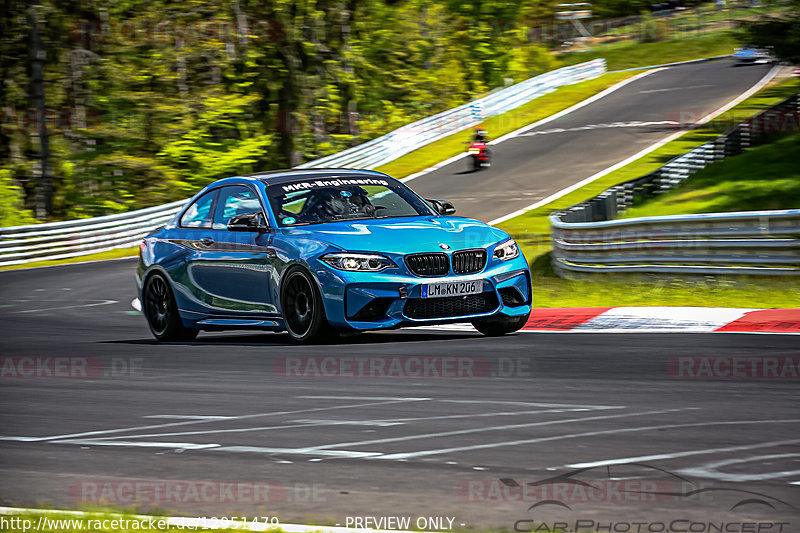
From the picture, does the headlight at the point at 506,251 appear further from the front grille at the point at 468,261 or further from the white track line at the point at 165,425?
the white track line at the point at 165,425

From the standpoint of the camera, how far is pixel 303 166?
140ft

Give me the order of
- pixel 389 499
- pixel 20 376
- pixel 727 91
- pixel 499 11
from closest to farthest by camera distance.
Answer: pixel 389 499
pixel 20 376
pixel 727 91
pixel 499 11

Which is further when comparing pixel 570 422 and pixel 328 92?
pixel 328 92

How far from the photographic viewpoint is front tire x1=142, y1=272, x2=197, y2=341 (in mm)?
Result: 12102

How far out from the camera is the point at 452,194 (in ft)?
112

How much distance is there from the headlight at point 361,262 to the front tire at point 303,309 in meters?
0.30

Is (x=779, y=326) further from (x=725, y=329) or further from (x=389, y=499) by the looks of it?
(x=389, y=499)

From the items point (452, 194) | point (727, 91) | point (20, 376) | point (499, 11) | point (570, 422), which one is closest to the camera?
point (570, 422)

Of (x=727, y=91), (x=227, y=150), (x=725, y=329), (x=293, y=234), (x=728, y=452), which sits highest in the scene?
(x=728, y=452)

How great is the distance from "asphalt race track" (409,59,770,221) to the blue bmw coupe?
18055 mm

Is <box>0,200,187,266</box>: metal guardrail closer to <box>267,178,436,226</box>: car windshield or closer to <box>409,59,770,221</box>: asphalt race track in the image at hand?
<box>409,59,770,221</box>: asphalt race track

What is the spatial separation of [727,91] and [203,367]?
37.9m

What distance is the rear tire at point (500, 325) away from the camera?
35.6ft

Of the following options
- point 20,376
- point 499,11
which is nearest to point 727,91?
point 499,11
